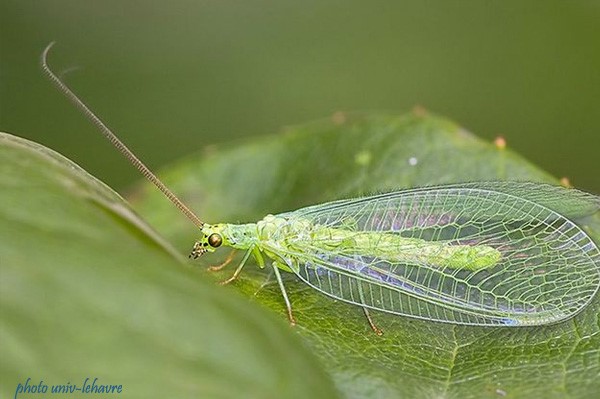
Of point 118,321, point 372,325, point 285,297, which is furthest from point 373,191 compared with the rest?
point 118,321

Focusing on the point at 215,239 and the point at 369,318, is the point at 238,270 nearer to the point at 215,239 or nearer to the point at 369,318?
the point at 215,239

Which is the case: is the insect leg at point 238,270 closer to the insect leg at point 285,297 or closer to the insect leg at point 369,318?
the insect leg at point 285,297

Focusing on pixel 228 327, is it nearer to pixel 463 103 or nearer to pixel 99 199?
pixel 99 199

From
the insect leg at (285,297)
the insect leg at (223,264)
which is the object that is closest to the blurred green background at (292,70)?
the insect leg at (223,264)

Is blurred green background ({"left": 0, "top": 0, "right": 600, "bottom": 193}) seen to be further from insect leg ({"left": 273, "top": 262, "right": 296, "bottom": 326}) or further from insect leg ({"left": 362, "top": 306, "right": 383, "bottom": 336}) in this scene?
insect leg ({"left": 362, "top": 306, "right": 383, "bottom": 336})

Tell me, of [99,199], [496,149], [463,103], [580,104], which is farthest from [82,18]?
[99,199]

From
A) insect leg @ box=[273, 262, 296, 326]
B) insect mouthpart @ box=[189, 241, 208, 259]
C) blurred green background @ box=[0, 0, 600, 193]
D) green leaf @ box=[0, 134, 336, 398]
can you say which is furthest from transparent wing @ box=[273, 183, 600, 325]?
blurred green background @ box=[0, 0, 600, 193]
